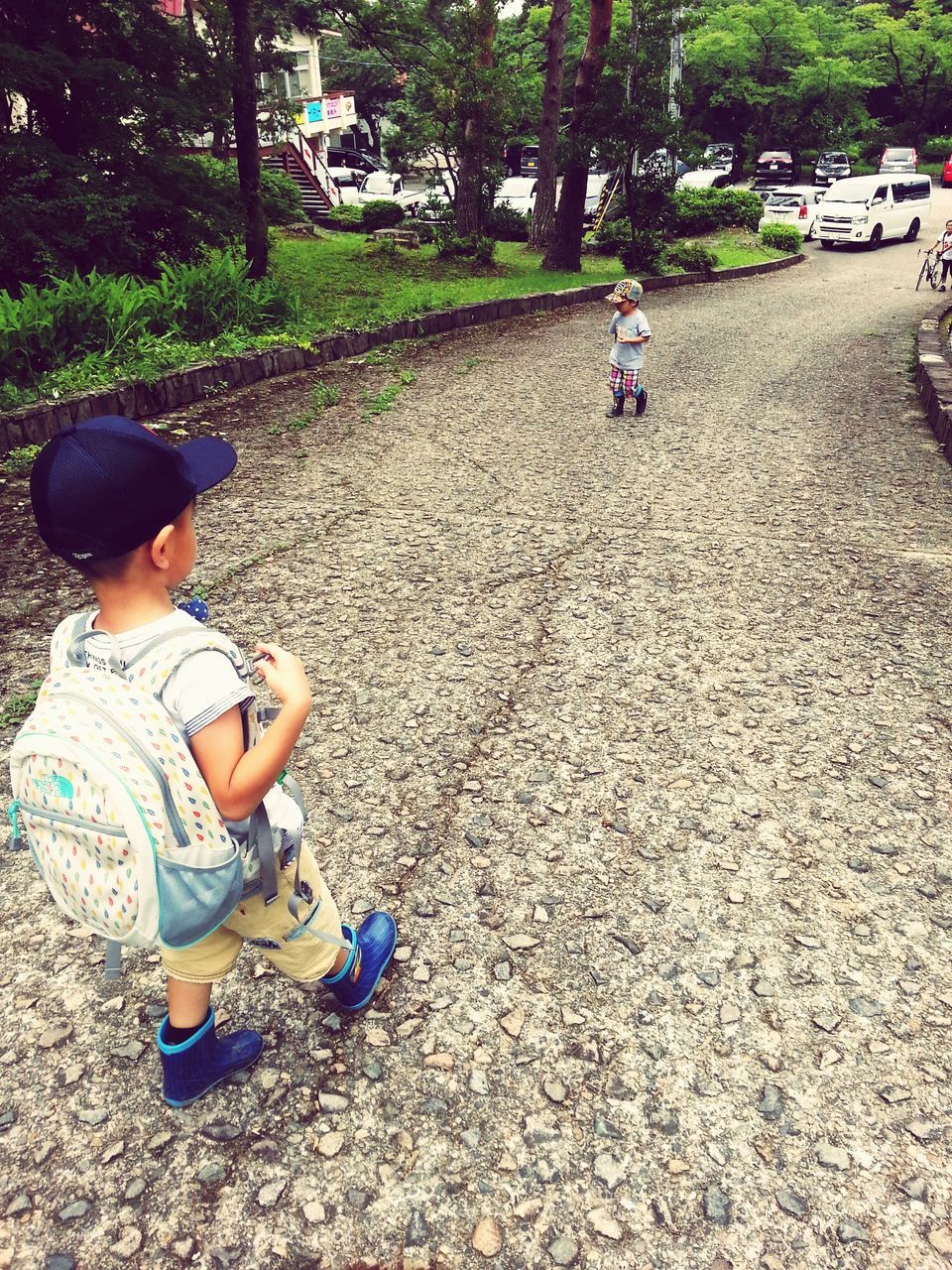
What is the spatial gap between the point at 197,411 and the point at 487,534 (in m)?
3.51

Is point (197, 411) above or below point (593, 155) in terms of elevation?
below

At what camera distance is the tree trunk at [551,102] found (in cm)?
1506

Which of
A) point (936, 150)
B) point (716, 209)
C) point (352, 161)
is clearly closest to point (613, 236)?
point (716, 209)

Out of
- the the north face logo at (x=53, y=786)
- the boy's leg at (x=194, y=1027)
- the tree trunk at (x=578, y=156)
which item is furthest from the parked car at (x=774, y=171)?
the the north face logo at (x=53, y=786)

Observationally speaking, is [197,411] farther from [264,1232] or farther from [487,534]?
[264,1232]

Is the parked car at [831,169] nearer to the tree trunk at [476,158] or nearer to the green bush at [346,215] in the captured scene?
the green bush at [346,215]

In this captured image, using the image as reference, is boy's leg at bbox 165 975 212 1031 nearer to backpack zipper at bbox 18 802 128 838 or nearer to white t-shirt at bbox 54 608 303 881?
backpack zipper at bbox 18 802 128 838

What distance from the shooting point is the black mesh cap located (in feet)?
4.77

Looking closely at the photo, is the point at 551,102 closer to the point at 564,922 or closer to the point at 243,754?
the point at 564,922

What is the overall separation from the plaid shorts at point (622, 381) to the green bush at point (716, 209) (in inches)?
677

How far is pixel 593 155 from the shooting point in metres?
14.4

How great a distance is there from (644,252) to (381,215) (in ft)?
27.2

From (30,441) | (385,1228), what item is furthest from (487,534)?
(385,1228)

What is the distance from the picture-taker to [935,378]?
8273 mm
